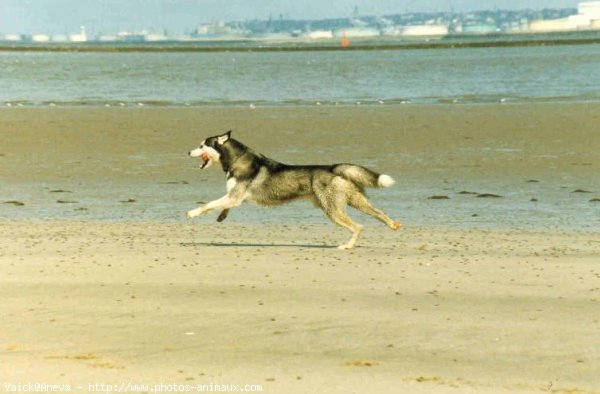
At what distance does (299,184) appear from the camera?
43.4ft

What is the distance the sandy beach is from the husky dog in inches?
12.8

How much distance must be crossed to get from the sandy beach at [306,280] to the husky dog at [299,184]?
1.07 feet

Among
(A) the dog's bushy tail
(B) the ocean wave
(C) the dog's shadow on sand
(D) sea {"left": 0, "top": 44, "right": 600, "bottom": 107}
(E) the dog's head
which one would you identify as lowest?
(D) sea {"left": 0, "top": 44, "right": 600, "bottom": 107}

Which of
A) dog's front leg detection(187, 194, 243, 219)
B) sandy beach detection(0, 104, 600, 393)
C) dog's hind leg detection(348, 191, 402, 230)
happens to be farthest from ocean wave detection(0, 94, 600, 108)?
dog's hind leg detection(348, 191, 402, 230)

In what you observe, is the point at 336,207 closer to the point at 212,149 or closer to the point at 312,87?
the point at 212,149

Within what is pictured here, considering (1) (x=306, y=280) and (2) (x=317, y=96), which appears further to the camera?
(2) (x=317, y=96)

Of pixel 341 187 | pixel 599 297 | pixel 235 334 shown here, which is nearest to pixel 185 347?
pixel 235 334

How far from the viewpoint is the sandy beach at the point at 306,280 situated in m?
7.54

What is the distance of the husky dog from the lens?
13.1m

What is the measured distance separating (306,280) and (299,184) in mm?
2785

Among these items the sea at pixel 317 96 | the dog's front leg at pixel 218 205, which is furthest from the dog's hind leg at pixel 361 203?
the sea at pixel 317 96

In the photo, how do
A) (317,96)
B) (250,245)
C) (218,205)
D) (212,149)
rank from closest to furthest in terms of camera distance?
(250,245), (218,205), (212,149), (317,96)

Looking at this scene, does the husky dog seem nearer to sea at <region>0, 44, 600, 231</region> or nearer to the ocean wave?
sea at <region>0, 44, 600, 231</region>

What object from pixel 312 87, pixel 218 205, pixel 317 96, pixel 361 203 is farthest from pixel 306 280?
pixel 312 87
